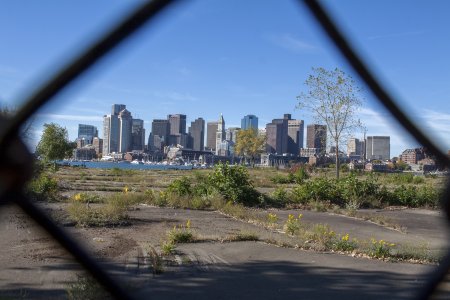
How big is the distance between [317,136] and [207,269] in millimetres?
24659

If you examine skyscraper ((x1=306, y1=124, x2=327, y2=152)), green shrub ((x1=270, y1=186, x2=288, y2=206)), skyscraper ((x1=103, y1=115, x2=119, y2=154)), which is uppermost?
skyscraper ((x1=306, y1=124, x2=327, y2=152))

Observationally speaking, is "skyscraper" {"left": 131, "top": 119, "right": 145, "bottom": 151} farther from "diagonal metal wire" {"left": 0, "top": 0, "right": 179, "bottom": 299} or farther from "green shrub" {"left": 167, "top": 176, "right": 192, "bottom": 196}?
"green shrub" {"left": 167, "top": 176, "right": 192, "bottom": 196}

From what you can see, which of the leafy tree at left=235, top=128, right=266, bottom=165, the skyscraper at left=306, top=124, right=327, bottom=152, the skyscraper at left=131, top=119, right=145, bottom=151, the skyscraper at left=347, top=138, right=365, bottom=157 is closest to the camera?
the skyscraper at left=131, top=119, right=145, bottom=151

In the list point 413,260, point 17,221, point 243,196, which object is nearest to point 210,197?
point 243,196

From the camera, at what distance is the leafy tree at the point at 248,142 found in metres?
69.6

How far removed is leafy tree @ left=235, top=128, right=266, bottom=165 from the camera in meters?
69.6

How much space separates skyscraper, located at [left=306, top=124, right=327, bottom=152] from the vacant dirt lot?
1812cm

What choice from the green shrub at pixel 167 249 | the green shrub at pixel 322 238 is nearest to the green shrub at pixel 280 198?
the green shrub at pixel 322 238

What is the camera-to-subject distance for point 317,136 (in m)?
30.9

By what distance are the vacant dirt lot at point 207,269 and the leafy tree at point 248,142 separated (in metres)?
58.8

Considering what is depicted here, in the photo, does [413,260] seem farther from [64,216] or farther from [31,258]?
[64,216]

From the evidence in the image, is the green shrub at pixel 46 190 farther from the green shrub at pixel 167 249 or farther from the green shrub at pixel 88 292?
the green shrub at pixel 88 292

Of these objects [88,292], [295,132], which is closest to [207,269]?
[88,292]

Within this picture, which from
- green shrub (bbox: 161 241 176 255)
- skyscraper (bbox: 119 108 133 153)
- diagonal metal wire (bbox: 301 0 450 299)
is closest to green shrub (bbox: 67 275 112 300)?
skyscraper (bbox: 119 108 133 153)
